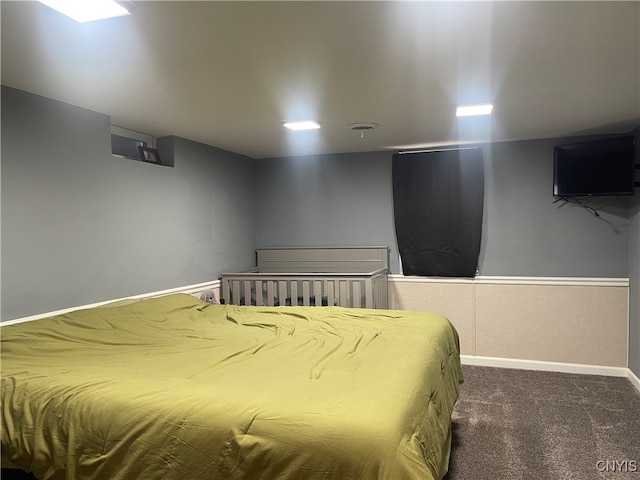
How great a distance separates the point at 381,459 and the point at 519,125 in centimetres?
313

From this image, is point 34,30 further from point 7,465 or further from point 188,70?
point 7,465

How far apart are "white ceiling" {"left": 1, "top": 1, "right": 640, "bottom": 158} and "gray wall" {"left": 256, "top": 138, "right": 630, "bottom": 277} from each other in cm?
91

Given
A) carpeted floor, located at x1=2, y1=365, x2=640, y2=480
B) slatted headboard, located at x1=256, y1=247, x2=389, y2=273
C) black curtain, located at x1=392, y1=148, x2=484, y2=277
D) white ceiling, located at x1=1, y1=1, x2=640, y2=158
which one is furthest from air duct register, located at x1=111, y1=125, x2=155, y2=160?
black curtain, located at x1=392, y1=148, x2=484, y2=277

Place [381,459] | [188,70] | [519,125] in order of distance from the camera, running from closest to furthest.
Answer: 1. [381,459]
2. [188,70]
3. [519,125]

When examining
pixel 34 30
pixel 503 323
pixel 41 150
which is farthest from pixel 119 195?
pixel 503 323

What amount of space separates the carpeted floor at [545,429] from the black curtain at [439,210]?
3.88 feet

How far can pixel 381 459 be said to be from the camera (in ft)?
4.48

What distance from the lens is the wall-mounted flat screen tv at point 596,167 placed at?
12.2 ft

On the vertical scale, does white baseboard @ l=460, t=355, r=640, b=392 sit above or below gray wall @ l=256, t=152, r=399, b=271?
below

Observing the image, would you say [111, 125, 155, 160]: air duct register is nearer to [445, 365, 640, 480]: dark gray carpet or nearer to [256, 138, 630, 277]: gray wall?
[256, 138, 630, 277]: gray wall

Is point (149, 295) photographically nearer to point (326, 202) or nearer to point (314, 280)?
point (314, 280)

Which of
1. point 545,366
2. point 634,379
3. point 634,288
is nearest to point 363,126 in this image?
point 634,288

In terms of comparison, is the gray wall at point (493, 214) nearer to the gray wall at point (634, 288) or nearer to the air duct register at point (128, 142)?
the gray wall at point (634, 288)

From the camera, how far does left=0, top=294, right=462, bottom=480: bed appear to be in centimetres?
144
